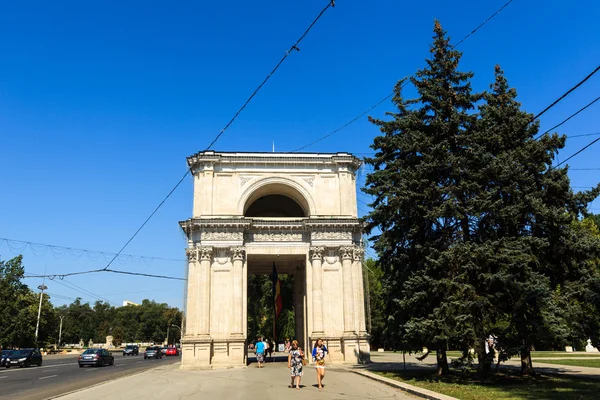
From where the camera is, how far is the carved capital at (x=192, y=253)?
109 feet

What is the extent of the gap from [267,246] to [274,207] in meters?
11.0

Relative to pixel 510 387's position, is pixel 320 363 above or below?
above

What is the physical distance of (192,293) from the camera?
1283 inches

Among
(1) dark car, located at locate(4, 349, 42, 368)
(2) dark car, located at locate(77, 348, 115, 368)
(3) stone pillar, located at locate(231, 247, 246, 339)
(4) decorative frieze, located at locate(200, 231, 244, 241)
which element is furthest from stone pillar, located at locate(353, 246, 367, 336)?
(1) dark car, located at locate(4, 349, 42, 368)

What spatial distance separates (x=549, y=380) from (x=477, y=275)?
4852mm

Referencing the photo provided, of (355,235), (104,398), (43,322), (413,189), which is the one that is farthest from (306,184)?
(43,322)

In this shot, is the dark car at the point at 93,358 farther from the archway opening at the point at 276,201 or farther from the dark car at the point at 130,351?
the dark car at the point at 130,351

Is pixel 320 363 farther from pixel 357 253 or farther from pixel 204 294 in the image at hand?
pixel 357 253

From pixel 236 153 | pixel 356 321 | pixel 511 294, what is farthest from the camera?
pixel 236 153

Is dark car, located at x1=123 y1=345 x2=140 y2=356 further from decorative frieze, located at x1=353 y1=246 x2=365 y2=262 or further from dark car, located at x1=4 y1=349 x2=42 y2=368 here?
decorative frieze, located at x1=353 y1=246 x2=365 y2=262

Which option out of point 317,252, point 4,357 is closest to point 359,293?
point 317,252

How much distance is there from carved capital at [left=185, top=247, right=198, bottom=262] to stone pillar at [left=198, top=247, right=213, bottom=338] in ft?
1.65

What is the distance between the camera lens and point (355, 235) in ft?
115

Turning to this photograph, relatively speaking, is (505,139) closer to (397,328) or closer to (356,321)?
(397,328)
